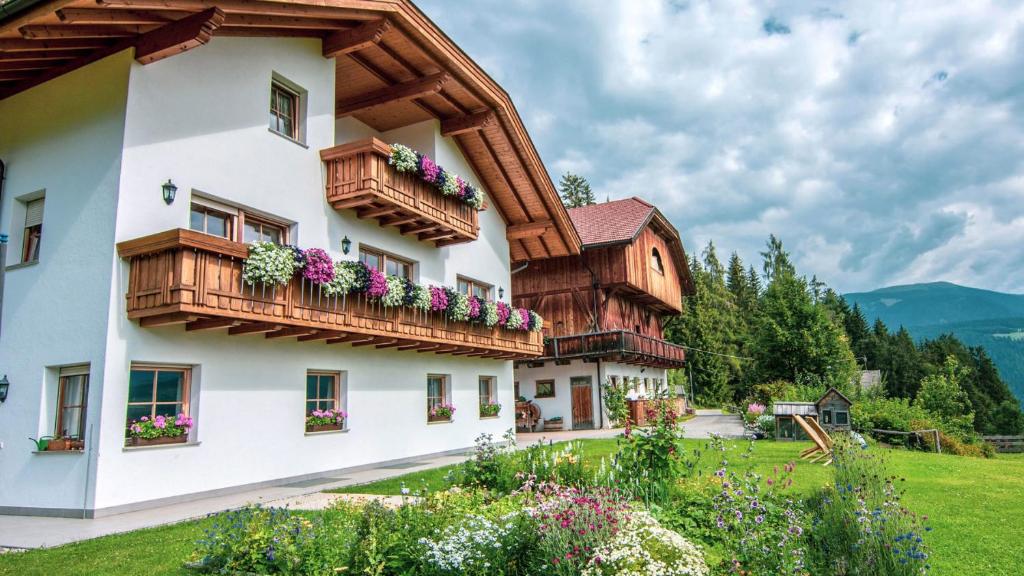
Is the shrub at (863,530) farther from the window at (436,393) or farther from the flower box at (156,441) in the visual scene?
the window at (436,393)

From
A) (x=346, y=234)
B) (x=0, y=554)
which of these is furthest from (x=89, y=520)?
(x=346, y=234)

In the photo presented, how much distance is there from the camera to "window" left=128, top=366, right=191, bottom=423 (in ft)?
33.0

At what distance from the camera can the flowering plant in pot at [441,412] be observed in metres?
17.4

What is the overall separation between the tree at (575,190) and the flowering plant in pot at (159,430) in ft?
163

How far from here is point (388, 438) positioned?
50.7 ft

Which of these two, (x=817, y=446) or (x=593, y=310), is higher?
(x=593, y=310)

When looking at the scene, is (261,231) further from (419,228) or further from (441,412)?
(441,412)

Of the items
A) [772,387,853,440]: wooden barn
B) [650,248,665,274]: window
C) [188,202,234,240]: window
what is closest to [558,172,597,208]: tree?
[650,248,665,274]: window

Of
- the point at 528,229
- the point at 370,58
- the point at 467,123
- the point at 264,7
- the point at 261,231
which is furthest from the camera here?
the point at 528,229

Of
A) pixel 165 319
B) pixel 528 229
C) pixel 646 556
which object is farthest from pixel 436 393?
pixel 646 556

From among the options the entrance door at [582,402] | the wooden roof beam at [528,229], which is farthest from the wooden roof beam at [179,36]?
the entrance door at [582,402]

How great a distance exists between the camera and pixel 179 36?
995 cm

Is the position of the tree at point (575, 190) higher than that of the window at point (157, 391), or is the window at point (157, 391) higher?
the tree at point (575, 190)

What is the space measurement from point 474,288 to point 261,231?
27.9ft
